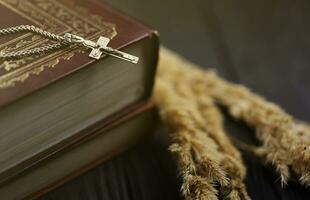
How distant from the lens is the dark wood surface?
2.24 ft

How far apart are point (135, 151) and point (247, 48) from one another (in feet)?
0.99

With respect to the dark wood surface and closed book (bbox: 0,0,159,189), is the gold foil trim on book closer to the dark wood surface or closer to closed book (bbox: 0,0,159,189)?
closed book (bbox: 0,0,159,189)

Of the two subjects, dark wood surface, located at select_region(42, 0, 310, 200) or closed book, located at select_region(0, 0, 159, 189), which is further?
dark wood surface, located at select_region(42, 0, 310, 200)

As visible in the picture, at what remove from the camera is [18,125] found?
23.2 inches

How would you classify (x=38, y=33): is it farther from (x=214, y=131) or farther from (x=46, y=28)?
(x=214, y=131)

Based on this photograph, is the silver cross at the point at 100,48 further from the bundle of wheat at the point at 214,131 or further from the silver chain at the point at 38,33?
the bundle of wheat at the point at 214,131

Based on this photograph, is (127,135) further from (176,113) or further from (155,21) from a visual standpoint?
(155,21)

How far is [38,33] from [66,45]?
0.04 metres

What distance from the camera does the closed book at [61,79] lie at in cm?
58

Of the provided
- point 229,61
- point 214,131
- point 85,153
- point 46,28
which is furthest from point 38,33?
point 229,61

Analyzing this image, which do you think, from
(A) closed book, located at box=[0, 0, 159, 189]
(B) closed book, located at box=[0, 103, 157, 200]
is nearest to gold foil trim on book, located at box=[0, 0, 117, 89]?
(A) closed book, located at box=[0, 0, 159, 189]

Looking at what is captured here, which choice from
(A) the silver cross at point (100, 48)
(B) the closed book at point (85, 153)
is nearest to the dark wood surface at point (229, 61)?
(B) the closed book at point (85, 153)

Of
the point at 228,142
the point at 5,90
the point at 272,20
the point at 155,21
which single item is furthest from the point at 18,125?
the point at 272,20

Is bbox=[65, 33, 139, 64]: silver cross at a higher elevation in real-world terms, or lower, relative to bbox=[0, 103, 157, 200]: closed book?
higher
